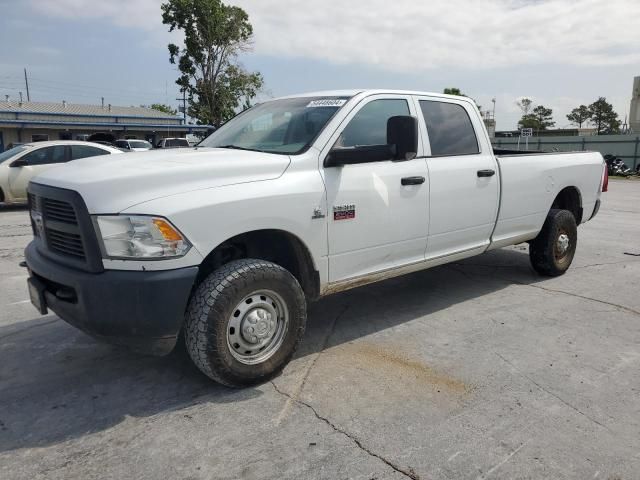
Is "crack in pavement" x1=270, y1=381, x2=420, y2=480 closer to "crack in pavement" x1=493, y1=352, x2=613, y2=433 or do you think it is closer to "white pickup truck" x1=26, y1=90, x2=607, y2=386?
"white pickup truck" x1=26, y1=90, x2=607, y2=386

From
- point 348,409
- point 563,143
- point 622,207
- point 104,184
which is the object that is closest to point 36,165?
point 104,184

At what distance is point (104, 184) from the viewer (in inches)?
119

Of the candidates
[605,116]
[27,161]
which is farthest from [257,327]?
[605,116]

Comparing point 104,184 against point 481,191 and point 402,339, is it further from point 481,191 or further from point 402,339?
point 481,191

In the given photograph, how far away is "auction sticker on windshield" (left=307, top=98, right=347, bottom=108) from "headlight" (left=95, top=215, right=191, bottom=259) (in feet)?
5.70

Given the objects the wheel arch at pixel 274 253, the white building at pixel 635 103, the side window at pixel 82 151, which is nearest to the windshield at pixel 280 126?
the wheel arch at pixel 274 253

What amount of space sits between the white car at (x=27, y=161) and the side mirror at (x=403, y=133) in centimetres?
967

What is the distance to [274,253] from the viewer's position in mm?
3814

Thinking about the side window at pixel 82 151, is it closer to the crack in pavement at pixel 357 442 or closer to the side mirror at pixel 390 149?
the side mirror at pixel 390 149

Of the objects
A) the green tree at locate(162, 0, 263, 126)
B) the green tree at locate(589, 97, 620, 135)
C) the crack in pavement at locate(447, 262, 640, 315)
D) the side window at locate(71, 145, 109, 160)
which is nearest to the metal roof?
the green tree at locate(162, 0, 263, 126)

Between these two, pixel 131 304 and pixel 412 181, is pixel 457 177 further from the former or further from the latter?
pixel 131 304

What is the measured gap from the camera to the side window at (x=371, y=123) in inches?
156

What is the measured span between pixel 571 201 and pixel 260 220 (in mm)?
4489

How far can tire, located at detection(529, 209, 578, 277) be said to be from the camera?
Result: 5781 millimetres
